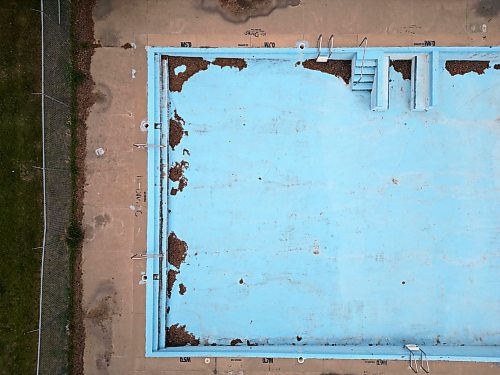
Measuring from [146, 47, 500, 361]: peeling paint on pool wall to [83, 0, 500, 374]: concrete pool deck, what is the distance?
490 mm

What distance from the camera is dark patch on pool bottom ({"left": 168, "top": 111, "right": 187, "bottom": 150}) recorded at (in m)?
13.0

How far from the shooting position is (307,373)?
12922 millimetres

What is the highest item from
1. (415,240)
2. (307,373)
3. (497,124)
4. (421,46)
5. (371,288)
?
(421,46)

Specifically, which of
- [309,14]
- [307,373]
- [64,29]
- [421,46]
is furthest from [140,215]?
[421,46]

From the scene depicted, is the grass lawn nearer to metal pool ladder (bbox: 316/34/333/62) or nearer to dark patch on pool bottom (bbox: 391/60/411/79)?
metal pool ladder (bbox: 316/34/333/62)

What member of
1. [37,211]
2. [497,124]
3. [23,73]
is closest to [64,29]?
[23,73]

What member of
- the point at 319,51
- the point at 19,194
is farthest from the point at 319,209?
the point at 19,194

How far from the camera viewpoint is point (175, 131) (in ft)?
42.6

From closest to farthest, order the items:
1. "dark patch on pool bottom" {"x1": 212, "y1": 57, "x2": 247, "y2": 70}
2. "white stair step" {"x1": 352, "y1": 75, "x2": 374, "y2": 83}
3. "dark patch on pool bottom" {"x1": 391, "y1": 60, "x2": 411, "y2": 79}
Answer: "white stair step" {"x1": 352, "y1": 75, "x2": 374, "y2": 83} < "dark patch on pool bottom" {"x1": 391, "y1": 60, "x2": 411, "y2": 79} < "dark patch on pool bottom" {"x1": 212, "y1": 57, "x2": 247, "y2": 70}

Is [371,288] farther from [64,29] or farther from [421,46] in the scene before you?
[64,29]

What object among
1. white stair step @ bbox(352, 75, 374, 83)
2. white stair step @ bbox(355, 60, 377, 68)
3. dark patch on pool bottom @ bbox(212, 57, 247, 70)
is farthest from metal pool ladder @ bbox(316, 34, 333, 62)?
dark patch on pool bottom @ bbox(212, 57, 247, 70)

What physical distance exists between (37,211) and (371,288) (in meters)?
9.21

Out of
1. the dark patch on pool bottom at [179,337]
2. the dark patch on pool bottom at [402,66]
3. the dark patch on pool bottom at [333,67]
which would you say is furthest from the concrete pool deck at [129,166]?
the dark patch on pool bottom at [402,66]

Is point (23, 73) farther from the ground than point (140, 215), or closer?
farther from the ground
